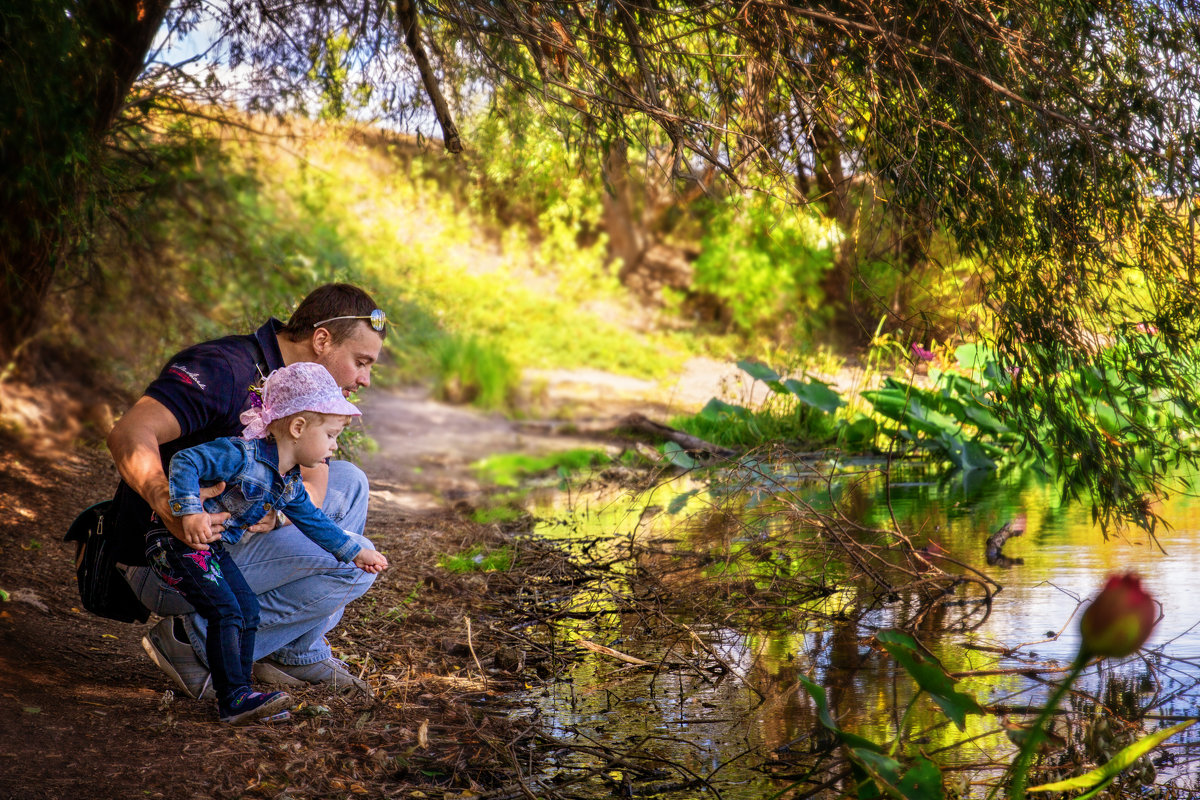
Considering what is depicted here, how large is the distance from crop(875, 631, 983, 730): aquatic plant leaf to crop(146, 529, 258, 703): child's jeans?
1.48 m

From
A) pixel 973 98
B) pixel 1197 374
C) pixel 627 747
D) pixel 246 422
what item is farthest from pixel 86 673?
pixel 1197 374

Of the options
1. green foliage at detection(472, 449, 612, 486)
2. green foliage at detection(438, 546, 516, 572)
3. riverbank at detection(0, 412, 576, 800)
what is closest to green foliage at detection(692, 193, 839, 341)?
green foliage at detection(472, 449, 612, 486)

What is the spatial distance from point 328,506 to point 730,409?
16.2 ft

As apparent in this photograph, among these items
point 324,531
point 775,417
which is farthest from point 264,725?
point 775,417

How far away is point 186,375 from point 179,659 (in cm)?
72

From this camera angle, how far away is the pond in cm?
219

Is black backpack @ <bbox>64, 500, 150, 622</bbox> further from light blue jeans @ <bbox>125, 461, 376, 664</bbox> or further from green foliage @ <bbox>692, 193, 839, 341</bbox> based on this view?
green foliage @ <bbox>692, 193, 839, 341</bbox>

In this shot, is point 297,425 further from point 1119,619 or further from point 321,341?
point 1119,619

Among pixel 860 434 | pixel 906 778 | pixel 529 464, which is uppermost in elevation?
pixel 860 434

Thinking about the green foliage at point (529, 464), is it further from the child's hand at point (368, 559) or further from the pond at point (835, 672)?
the child's hand at point (368, 559)

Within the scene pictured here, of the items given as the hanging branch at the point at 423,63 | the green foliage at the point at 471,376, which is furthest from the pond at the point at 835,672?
the green foliage at the point at 471,376

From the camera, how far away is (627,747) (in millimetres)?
2309

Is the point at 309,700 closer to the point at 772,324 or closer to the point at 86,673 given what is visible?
the point at 86,673

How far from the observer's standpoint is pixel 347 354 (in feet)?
9.07
